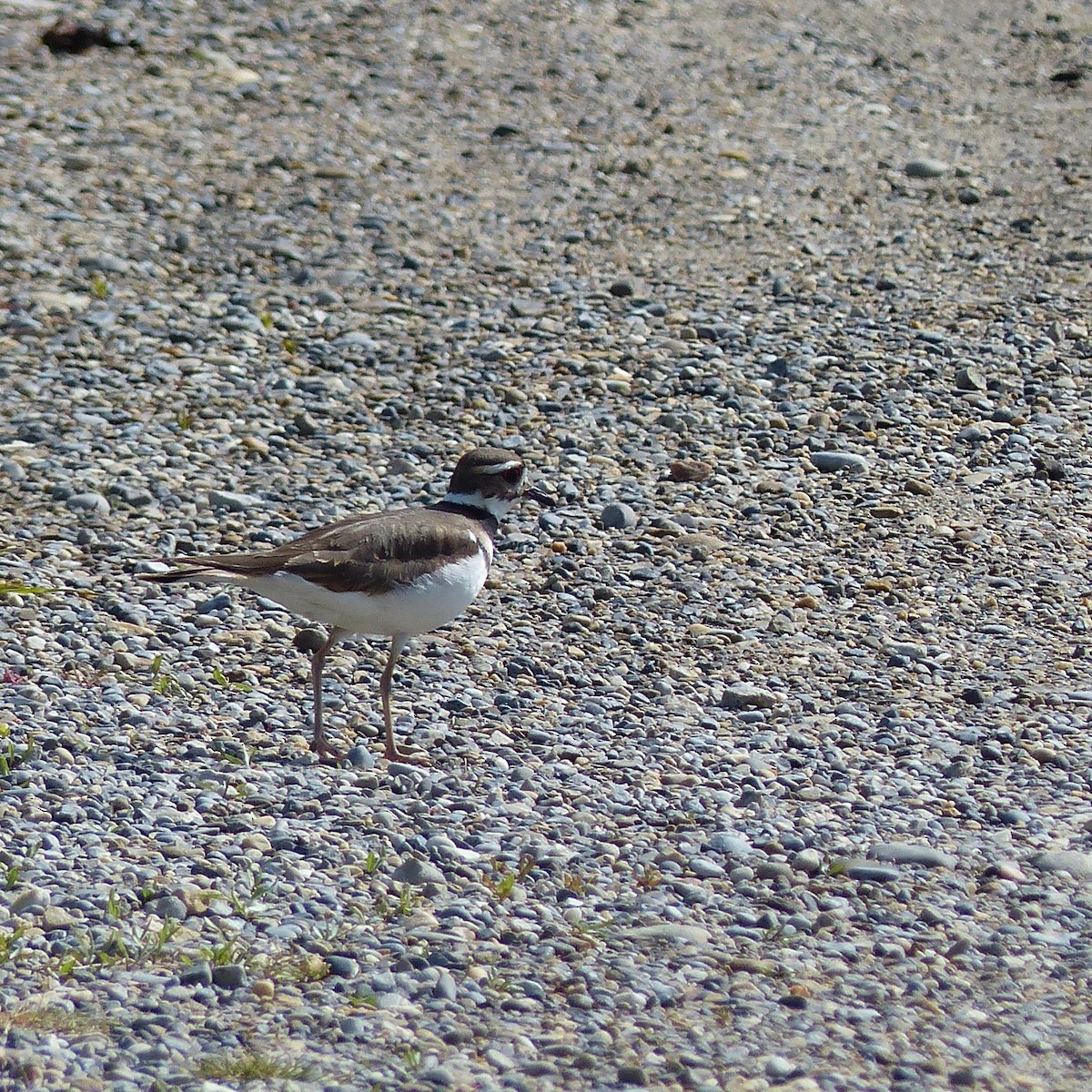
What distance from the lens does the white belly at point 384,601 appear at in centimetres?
734

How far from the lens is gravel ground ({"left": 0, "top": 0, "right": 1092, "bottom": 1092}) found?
5691mm

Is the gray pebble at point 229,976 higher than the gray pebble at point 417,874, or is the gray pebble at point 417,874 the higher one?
the gray pebble at point 229,976

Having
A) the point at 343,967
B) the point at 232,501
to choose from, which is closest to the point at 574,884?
the point at 343,967

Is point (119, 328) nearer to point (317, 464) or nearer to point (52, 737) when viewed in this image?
point (317, 464)

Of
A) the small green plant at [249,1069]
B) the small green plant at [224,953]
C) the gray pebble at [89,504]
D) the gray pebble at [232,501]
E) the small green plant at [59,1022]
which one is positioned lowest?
the gray pebble at [89,504]

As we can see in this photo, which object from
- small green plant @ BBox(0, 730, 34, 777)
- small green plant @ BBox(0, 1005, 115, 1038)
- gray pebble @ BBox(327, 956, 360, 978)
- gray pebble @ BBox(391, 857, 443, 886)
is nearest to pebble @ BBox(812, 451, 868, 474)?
A: gray pebble @ BBox(391, 857, 443, 886)

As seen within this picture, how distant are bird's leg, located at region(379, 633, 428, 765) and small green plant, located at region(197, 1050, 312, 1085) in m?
2.38

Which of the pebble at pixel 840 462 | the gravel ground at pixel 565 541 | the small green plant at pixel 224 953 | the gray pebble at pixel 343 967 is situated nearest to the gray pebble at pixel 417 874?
the gravel ground at pixel 565 541

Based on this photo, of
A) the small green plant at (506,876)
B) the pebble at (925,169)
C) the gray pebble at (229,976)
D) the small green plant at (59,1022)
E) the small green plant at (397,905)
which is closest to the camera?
the small green plant at (59,1022)

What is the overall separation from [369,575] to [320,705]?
2.20 ft

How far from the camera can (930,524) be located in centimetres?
1000

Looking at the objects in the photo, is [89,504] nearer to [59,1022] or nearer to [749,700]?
[749,700]

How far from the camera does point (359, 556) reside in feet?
24.2

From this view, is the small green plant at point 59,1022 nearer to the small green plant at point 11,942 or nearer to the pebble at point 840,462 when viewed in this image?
the small green plant at point 11,942
